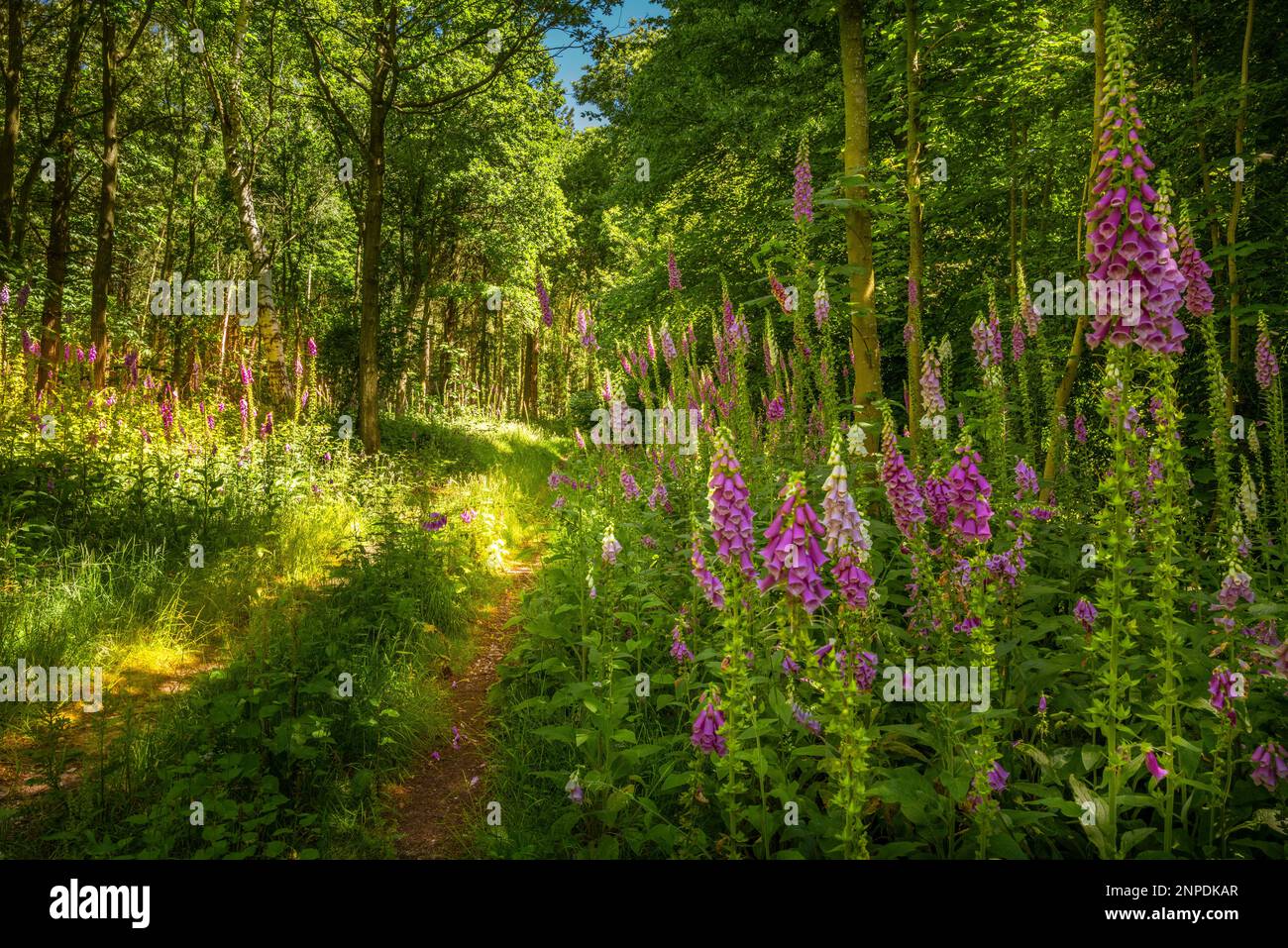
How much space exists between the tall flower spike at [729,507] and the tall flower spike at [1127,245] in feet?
3.90

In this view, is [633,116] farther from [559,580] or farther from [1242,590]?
[1242,590]

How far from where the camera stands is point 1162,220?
6.77 ft

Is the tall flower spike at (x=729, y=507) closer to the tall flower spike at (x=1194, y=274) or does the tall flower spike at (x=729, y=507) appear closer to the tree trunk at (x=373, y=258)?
the tall flower spike at (x=1194, y=274)

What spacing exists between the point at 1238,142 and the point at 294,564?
8246 millimetres

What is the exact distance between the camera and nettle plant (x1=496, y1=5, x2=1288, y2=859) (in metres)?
2.02

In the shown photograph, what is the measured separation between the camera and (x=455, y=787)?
3.71m

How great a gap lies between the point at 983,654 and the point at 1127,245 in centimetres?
135

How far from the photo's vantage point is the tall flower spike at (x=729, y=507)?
85.7 inches

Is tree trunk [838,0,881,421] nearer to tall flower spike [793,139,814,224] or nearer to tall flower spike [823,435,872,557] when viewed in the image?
tall flower spike [793,139,814,224]

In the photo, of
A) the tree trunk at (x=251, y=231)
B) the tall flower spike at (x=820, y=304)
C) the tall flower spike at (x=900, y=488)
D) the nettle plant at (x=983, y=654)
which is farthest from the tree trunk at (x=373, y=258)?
the tall flower spike at (x=900, y=488)

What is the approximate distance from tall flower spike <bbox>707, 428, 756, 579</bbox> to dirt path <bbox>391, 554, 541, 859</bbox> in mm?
2133

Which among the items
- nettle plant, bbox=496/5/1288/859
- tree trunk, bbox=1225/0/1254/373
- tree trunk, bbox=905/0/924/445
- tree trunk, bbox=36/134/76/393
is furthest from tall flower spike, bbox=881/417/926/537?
tree trunk, bbox=36/134/76/393

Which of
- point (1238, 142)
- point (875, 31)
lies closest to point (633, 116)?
point (875, 31)

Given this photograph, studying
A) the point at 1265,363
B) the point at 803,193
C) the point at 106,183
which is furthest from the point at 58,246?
the point at 1265,363
